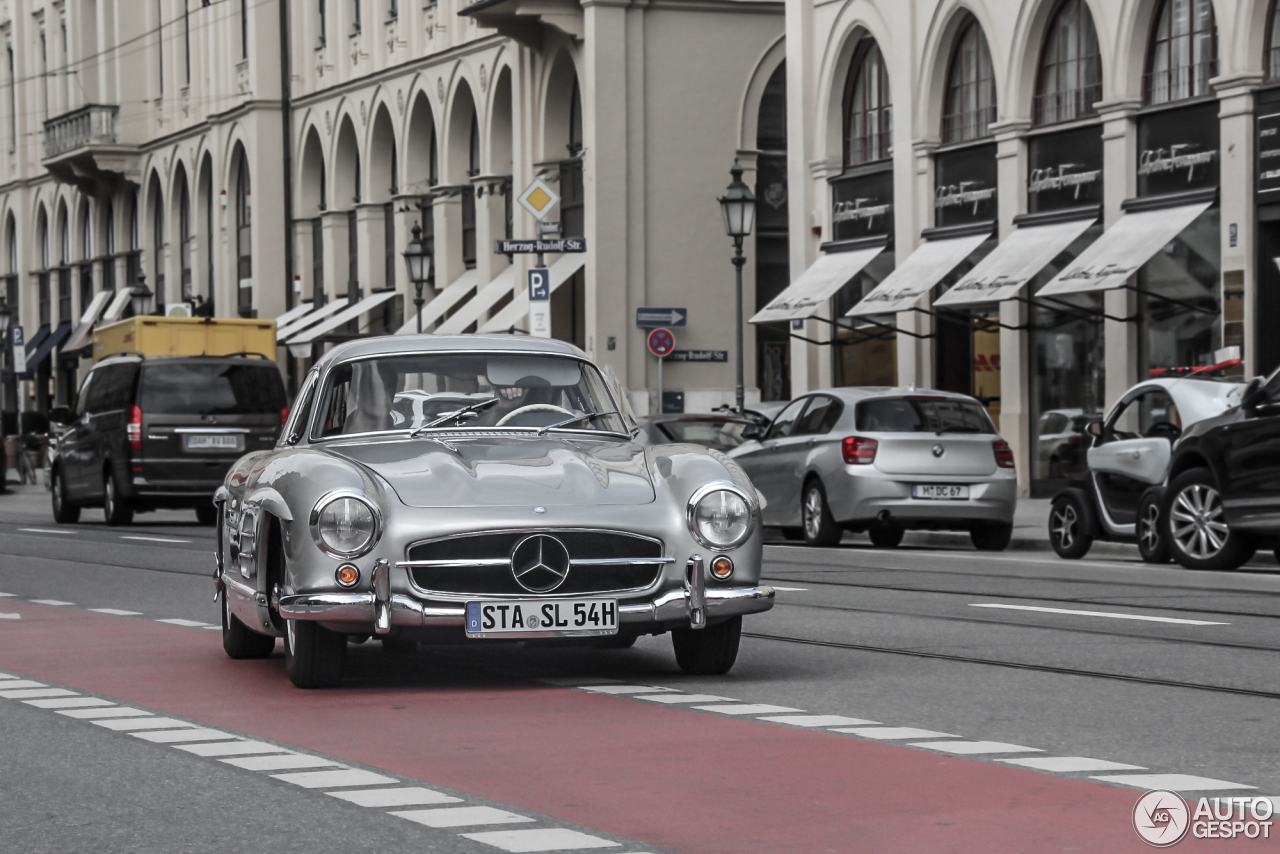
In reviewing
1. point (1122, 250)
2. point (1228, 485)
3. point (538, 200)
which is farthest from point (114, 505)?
point (1228, 485)

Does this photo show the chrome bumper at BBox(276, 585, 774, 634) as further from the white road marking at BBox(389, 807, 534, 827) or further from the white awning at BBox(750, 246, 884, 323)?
the white awning at BBox(750, 246, 884, 323)

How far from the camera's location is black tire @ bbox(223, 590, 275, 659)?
10.7 metres

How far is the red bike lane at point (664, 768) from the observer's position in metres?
6.12

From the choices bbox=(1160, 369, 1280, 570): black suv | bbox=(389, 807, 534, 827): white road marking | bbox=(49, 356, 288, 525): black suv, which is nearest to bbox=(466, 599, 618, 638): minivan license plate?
bbox=(389, 807, 534, 827): white road marking

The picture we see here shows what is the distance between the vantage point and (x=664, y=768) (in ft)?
23.9

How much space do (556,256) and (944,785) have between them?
36225 mm

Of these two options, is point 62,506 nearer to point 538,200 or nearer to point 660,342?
point 538,200

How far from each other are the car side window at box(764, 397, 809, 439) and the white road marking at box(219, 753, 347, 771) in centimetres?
1564

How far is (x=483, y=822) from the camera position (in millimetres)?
6297

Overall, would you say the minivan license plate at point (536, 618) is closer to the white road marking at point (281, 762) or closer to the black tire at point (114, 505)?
the white road marking at point (281, 762)

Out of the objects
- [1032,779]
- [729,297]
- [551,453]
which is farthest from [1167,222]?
[1032,779]

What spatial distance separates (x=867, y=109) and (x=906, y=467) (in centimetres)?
1461

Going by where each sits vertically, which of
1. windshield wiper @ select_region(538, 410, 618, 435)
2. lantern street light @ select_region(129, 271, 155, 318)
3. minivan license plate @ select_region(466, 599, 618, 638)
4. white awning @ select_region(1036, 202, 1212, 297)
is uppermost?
lantern street light @ select_region(129, 271, 155, 318)

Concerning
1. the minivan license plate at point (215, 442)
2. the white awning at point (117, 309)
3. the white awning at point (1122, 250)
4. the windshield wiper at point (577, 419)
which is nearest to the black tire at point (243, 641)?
the windshield wiper at point (577, 419)
